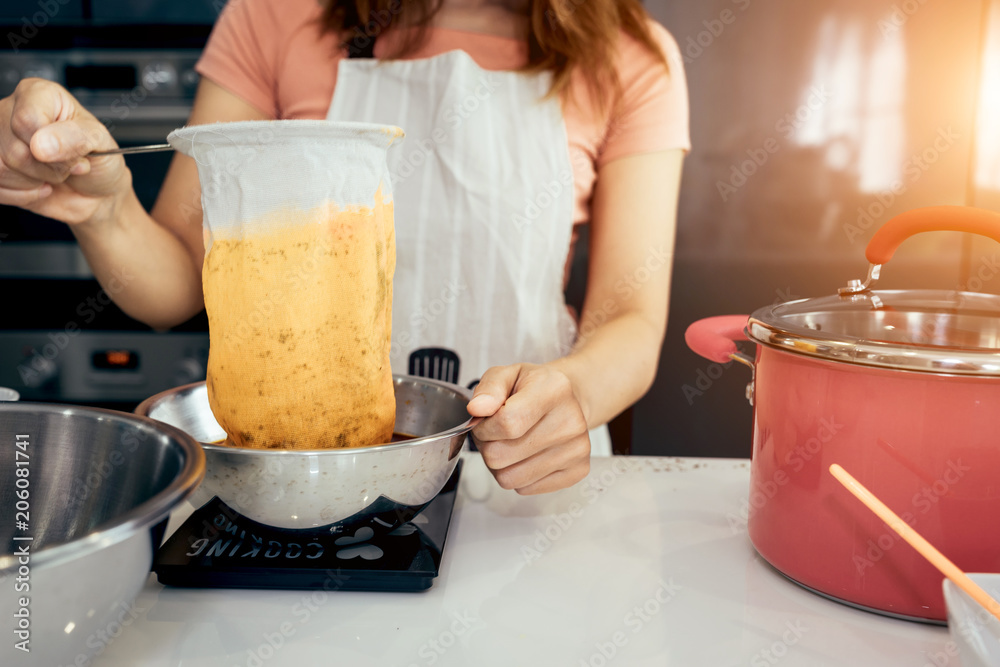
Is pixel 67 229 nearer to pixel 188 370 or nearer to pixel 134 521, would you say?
pixel 188 370

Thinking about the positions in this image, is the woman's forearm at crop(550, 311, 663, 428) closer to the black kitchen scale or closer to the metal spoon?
the black kitchen scale

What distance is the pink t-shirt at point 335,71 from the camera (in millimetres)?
969

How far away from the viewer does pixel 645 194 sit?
955 mm

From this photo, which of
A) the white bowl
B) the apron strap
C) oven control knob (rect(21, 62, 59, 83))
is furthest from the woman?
oven control knob (rect(21, 62, 59, 83))

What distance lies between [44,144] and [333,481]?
0.33 meters

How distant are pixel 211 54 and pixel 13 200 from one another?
0.45m

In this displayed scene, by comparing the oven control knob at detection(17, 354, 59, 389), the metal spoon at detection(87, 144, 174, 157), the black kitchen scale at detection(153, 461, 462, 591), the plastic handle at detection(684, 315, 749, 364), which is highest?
the metal spoon at detection(87, 144, 174, 157)

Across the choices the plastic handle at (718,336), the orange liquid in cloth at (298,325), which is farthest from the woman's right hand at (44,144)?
the plastic handle at (718,336)

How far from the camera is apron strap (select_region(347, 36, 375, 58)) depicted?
3.23ft

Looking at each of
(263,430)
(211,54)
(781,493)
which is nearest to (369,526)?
(263,430)

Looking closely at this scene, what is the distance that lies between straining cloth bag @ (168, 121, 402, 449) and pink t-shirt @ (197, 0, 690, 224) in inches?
21.7

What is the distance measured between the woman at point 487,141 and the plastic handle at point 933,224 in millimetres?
416

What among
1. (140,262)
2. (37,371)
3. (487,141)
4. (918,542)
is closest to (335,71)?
(487,141)

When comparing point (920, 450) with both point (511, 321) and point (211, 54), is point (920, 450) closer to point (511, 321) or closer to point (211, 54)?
point (511, 321)
